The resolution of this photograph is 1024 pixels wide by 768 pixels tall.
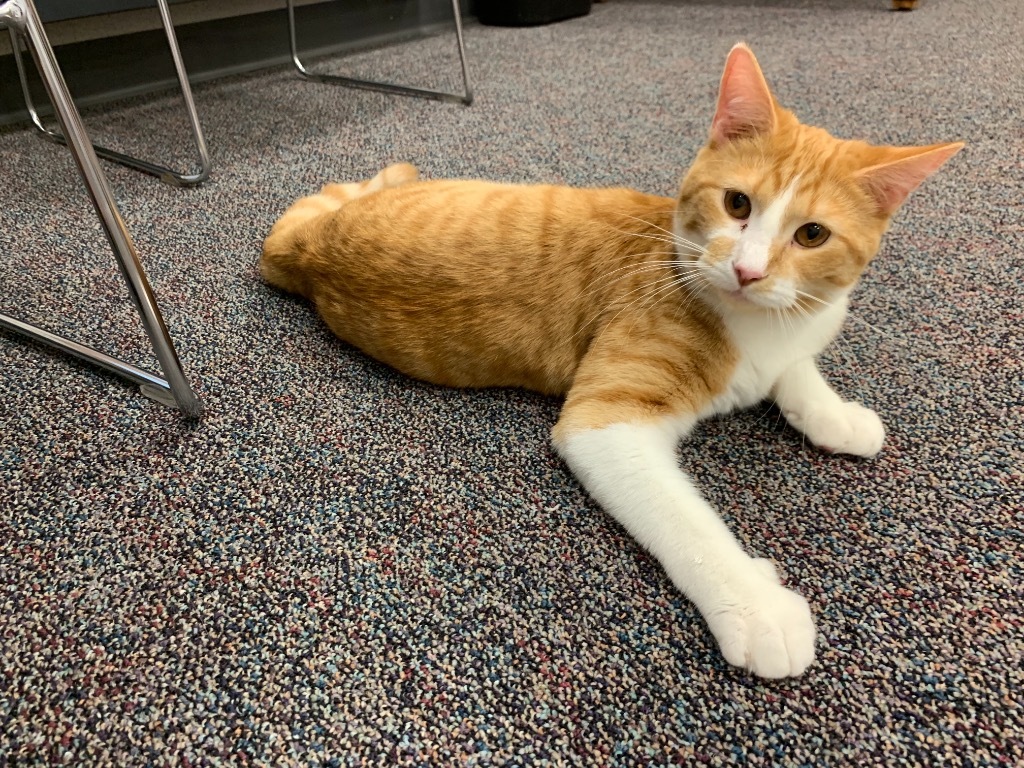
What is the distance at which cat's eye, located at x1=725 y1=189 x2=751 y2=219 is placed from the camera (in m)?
0.77

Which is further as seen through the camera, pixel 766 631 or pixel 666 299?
pixel 666 299

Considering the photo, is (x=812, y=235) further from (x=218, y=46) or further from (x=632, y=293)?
(x=218, y=46)

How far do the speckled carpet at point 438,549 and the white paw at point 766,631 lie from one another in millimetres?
23

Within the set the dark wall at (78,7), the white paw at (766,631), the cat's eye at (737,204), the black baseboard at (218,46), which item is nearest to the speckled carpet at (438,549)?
the white paw at (766,631)

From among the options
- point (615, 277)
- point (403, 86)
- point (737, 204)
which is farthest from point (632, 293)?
point (403, 86)

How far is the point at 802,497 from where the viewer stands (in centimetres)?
78

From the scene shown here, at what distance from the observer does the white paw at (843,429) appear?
0.81m

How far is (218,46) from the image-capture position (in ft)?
7.52

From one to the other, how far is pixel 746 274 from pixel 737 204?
11cm

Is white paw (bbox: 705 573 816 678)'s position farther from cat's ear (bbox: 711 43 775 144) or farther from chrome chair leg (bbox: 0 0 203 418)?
chrome chair leg (bbox: 0 0 203 418)

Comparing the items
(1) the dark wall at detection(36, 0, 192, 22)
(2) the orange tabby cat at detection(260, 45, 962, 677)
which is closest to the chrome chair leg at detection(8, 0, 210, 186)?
(1) the dark wall at detection(36, 0, 192, 22)

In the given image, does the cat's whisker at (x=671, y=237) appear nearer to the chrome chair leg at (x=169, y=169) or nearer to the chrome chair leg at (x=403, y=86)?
the chrome chair leg at (x=169, y=169)

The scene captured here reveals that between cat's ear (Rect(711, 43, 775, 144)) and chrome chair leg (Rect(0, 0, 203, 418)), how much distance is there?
2.35 feet

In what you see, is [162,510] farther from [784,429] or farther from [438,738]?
[784,429]
